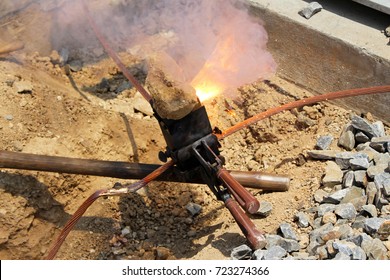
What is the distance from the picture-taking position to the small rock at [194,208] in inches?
184

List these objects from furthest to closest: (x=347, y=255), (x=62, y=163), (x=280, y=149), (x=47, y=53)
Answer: (x=47, y=53) → (x=280, y=149) → (x=62, y=163) → (x=347, y=255)

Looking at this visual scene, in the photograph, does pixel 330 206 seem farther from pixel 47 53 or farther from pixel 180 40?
pixel 47 53

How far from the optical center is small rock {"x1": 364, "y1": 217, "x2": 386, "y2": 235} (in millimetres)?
3631

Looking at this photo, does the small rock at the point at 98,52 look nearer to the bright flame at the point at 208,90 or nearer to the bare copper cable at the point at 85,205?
the bright flame at the point at 208,90

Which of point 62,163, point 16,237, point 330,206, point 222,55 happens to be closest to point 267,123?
point 222,55

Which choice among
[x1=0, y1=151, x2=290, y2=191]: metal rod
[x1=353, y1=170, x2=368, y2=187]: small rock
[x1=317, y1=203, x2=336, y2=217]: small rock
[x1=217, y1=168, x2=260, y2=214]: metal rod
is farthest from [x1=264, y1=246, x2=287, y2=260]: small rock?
[x1=353, y1=170, x2=368, y2=187]: small rock

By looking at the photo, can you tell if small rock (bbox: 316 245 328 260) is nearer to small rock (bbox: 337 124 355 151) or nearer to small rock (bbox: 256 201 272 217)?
small rock (bbox: 256 201 272 217)

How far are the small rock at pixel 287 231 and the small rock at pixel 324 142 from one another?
1.05 metres

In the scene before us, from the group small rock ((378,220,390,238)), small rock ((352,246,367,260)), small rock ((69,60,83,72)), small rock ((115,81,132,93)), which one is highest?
small rock ((352,246,367,260))

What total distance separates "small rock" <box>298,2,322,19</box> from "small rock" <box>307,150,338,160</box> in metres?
1.38

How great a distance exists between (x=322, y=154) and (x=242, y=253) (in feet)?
4.11

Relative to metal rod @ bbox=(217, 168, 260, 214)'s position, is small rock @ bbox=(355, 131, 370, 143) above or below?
below
